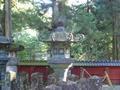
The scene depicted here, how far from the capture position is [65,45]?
17641 mm

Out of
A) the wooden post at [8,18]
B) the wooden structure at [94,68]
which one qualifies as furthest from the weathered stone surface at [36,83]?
the wooden post at [8,18]

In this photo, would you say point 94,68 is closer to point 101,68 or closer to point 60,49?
point 101,68

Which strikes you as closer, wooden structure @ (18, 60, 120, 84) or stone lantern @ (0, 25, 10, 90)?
stone lantern @ (0, 25, 10, 90)

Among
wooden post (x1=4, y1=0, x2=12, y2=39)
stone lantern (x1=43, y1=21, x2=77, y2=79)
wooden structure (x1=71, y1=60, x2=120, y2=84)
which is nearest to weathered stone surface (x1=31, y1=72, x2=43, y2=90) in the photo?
stone lantern (x1=43, y1=21, x2=77, y2=79)

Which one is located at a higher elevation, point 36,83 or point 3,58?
point 3,58

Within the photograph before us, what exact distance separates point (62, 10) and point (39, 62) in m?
3.32

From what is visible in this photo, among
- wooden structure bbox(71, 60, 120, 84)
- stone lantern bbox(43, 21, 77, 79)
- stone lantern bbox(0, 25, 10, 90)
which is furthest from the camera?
wooden structure bbox(71, 60, 120, 84)

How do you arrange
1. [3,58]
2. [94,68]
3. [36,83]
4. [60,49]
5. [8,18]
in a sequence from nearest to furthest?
[3,58] < [36,83] < [60,49] < [8,18] < [94,68]

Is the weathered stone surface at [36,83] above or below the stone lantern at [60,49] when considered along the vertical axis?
below

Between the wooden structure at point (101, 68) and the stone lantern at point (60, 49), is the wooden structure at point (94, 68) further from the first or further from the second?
the stone lantern at point (60, 49)

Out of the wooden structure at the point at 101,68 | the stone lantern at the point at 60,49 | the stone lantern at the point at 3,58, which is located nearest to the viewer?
the stone lantern at the point at 3,58

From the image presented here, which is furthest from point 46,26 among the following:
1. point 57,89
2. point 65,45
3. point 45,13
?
point 57,89

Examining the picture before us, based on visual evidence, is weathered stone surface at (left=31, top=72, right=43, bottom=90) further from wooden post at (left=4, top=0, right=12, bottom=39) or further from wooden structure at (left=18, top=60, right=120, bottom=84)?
wooden post at (left=4, top=0, right=12, bottom=39)

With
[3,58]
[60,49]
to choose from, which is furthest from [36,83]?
[60,49]
